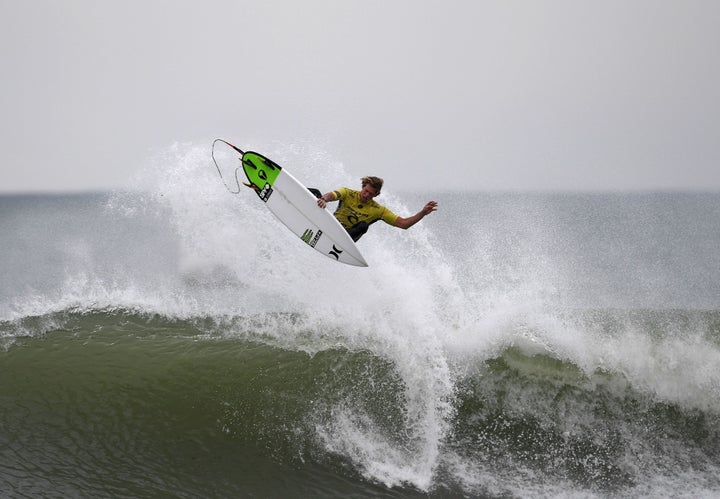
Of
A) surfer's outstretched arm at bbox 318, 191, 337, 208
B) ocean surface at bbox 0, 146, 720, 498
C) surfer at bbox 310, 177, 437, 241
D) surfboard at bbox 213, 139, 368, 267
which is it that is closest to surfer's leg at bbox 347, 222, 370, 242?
surfer at bbox 310, 177, 437, 241

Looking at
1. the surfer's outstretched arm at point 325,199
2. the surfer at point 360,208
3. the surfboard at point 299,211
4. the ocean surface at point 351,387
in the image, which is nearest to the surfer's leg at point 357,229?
the surfer at point 360,208

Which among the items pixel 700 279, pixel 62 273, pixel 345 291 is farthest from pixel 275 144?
pixel 700 279

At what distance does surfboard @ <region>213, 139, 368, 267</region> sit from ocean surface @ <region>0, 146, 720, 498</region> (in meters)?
0.70

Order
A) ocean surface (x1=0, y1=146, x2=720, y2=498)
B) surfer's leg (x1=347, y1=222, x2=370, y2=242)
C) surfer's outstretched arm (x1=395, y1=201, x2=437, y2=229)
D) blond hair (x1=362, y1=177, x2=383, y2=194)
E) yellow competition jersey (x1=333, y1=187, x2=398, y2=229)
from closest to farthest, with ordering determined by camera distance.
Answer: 1. ocean surface (x1=0, y1=146, x2=720, y2=498)
2. surfer's outstretched arm (x1=395, y1=201, x2=437, y2=229)
3. blond hair (x1=362, y1=177, x2=383, y2=194)
4. yellow competition jersey (x1=333, y1=187, x2=398, y2=229)
5. surfer's leg (x1=347, y1=222, x2=370, y2=242)

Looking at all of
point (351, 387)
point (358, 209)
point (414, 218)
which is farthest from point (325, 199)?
point (351, 387)

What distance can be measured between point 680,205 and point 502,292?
5473cm

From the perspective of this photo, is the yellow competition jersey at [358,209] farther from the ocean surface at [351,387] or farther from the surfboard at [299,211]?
the ocean surface at [351,387]

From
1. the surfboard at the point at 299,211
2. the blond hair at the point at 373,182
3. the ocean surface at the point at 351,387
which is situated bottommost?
the ocean surface at the point at 351,387

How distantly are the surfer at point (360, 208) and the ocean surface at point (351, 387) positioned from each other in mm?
921

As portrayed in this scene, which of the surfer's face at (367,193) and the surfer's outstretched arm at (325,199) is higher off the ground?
the surfer's face at (367,193)

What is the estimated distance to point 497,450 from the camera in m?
Answer: 5.64

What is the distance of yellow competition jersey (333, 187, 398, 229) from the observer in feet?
23.9

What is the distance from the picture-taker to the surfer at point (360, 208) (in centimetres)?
706

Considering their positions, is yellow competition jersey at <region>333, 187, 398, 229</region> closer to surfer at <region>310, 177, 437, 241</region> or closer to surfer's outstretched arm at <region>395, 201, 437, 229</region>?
surfer at <region>310, 177, 437, 241</region>
